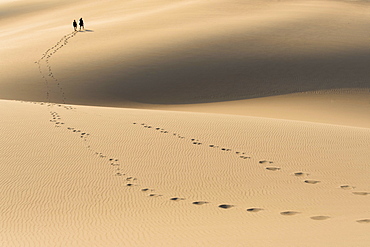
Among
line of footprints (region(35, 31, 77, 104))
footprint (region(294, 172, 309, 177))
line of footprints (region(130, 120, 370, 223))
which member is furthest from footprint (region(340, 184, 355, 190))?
line of footprints (region(35, 31, 77, 104))

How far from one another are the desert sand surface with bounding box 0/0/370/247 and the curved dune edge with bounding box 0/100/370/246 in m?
0.03

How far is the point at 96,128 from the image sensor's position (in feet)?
35.1

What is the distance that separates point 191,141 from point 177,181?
2.26 metres

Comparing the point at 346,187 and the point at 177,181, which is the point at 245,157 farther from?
the point at 346,187

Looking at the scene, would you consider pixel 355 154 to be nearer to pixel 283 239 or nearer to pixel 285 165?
pixel 285 165

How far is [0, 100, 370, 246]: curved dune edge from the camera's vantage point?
5402 mm

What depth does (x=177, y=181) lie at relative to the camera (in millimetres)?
7703

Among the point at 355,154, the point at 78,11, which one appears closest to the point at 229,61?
the point at 355,154

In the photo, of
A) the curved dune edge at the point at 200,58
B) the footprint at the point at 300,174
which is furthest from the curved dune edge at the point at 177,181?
the curved dune edge at the point at 200,58

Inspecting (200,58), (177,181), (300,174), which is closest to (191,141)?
(177,181)

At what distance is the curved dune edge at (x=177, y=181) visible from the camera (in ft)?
17.7

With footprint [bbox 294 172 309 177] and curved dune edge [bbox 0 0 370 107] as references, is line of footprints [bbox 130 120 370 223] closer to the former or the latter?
footprint [bbox 294 172 309 177]

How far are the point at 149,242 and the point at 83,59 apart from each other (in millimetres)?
20354

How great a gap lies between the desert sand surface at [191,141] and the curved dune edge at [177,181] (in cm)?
3
